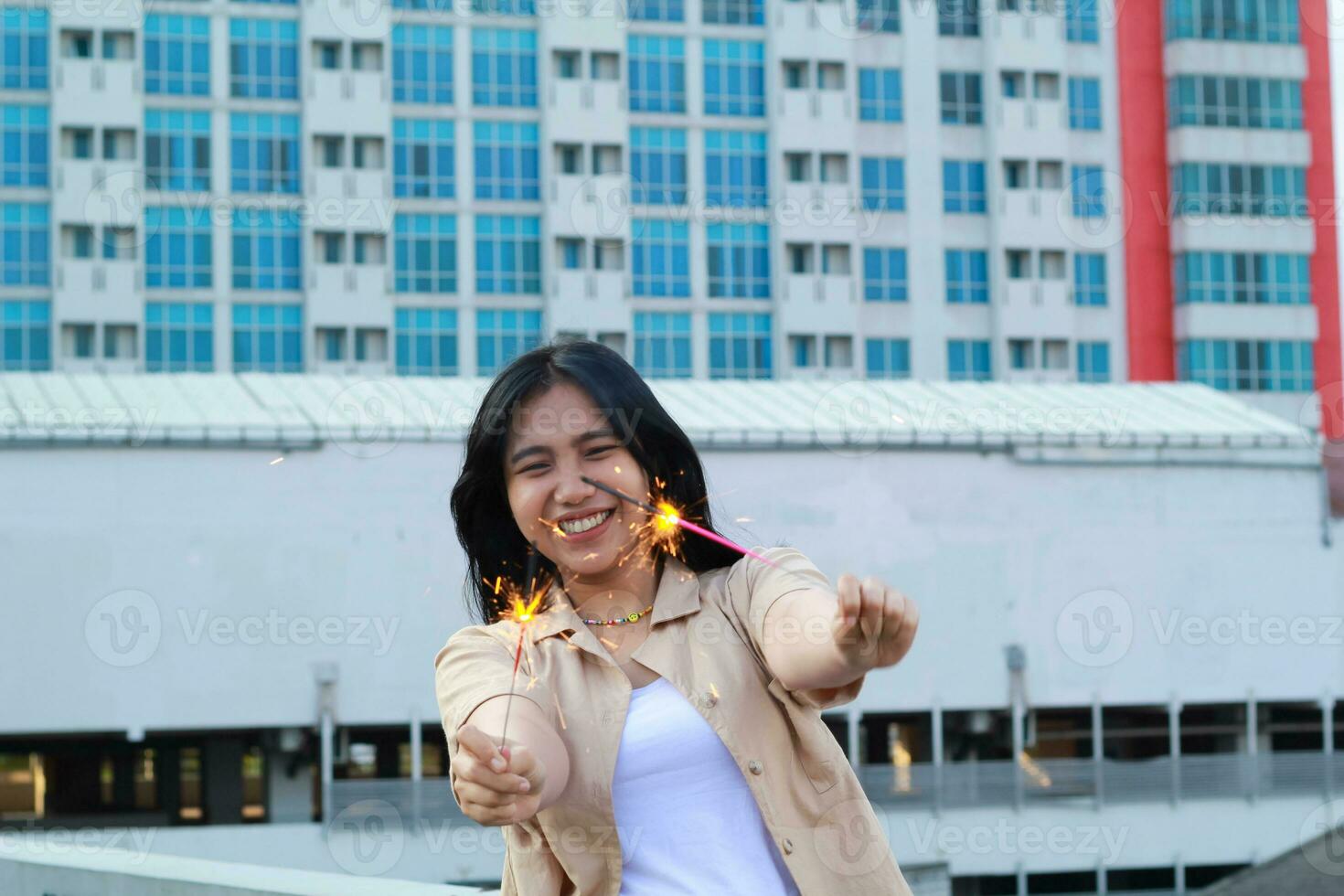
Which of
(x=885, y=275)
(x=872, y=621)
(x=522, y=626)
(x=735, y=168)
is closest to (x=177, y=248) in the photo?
(x=735, y=168)

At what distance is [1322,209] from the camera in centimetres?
4444

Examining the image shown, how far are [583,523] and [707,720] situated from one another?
0.35m

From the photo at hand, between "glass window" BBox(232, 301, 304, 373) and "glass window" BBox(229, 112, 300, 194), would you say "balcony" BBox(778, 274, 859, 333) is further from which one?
"glass window" BBox(229, 112, 300, 194)

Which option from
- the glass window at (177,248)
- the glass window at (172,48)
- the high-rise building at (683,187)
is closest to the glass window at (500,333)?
the high-rise building at (683,187)

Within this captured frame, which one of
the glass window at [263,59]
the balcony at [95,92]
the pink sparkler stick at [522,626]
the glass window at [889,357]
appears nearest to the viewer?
the pink sparkler stick at [522,626]

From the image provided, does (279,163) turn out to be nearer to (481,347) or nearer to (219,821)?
(481,347)

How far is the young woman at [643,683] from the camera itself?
2277mm

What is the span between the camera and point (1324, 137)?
4425cm

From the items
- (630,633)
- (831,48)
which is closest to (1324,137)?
(831,48)

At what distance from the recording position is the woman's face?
2471 millimetres

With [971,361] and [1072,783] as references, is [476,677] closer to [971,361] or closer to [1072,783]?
[1072,783]

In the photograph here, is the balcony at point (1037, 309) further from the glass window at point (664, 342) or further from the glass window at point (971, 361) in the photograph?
the glass window at point (664, 342)

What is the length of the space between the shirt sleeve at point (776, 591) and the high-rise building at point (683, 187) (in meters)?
37.2

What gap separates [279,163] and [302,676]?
19802mm
